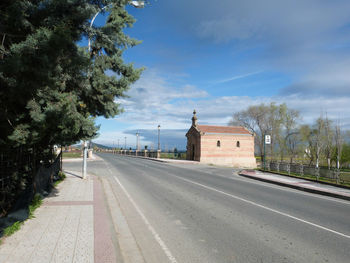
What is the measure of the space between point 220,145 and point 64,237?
149 feet

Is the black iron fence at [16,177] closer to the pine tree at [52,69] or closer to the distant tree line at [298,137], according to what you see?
the pine tree at [52,69]

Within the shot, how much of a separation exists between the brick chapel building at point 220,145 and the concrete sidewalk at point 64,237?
40.7 meters

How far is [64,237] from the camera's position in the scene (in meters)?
5.27

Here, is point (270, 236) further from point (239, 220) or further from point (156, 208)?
point (156, 208)

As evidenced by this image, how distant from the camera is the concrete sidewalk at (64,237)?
437 centimetres

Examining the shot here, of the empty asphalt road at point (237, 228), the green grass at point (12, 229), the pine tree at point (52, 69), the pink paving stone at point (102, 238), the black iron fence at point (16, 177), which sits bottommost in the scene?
the empty asphalt road at point (237, 228)

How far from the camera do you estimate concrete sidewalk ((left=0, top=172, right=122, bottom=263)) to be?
172 inches

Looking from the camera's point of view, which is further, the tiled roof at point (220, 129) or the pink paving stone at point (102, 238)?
the tiled roof at point (220, 129)

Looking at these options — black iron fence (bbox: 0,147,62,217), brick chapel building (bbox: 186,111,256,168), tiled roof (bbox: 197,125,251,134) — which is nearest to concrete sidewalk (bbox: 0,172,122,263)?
black iron fence (bbox: 0,147,62,217)

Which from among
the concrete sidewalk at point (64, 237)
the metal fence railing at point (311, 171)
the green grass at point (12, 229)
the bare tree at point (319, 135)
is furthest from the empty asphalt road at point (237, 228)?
the bare tree at point (319, 135)

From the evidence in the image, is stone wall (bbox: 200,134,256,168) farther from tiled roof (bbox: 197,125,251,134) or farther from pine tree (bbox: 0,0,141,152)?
pine tree (bbox: 0,0,141,152)

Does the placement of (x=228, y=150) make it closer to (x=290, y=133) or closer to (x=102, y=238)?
(x=290, y=133)

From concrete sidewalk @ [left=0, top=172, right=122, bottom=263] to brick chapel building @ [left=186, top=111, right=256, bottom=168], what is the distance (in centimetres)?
4070

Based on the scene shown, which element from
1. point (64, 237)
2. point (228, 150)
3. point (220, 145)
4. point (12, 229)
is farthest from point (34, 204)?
point (228, 150)
